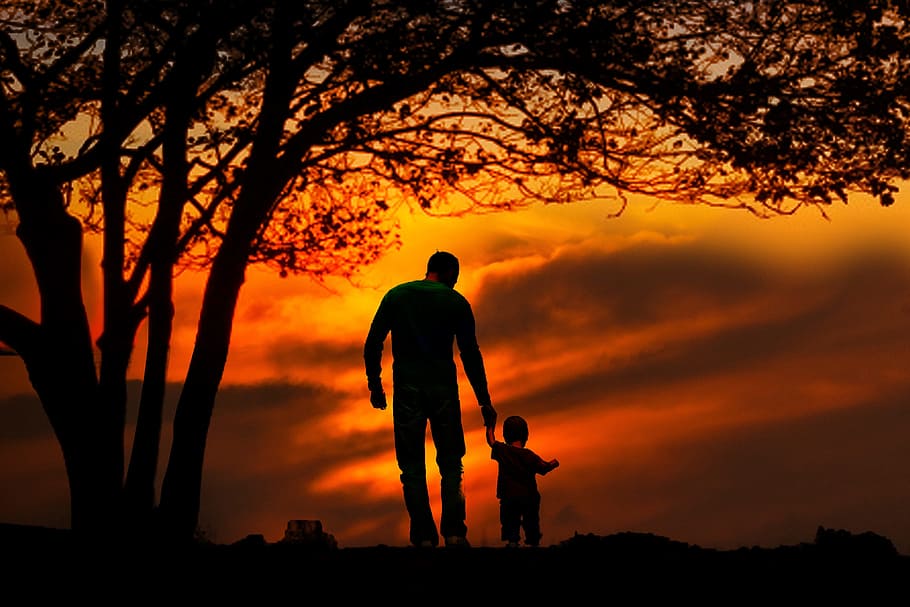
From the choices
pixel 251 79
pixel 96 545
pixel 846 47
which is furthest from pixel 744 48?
pixel 96 545

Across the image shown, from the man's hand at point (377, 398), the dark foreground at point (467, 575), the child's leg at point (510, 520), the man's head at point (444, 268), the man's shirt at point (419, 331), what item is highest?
the man's head at point (444, 268)

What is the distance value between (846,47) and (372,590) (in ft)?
37.8

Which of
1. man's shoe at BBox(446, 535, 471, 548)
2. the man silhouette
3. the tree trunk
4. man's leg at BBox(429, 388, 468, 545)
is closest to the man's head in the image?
the man silhouette

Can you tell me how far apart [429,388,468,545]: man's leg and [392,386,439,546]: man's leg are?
15cm

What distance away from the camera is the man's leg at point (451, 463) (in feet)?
45.3

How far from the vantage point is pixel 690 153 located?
18844mm

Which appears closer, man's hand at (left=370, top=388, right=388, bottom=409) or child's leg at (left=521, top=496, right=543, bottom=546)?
man's hand at (left=370, top=388, right=388, bottom=409)

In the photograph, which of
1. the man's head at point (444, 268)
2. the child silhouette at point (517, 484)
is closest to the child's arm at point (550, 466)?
the child silhouette at point (517, 484)

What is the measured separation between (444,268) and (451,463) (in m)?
1.95

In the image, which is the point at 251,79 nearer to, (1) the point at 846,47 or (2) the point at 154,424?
(2) the point at 154,424

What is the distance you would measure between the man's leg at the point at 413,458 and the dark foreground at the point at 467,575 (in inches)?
80.6

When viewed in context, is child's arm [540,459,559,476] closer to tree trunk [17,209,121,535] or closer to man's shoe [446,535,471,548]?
man's shoe [446,535,471,548]

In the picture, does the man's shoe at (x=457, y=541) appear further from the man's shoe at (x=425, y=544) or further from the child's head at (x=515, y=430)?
the child's head at (x=515, y=430)

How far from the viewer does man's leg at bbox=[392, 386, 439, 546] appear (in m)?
13.7
